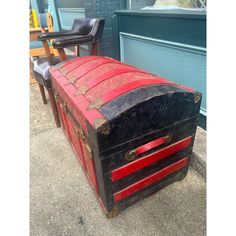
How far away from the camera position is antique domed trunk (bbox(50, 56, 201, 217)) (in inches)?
39.5

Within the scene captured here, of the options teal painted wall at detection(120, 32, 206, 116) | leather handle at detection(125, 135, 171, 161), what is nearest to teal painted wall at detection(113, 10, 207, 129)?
teal painted wall at detection(120, 32, 206, 116)

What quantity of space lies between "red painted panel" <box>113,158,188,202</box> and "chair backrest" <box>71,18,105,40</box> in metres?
1.68

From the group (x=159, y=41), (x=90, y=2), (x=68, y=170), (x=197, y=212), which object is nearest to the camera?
(x=197, y=212)

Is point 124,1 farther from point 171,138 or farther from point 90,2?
point 171,138

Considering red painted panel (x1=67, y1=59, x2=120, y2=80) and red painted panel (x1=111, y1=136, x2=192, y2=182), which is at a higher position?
red painted panel (x1=67, y1=59, x2=120, y2=80)

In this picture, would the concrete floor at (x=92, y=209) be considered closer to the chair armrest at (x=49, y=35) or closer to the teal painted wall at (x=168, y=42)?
the teal painted wall at (x=168, y=42)

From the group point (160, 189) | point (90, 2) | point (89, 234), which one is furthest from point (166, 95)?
point (90, 2)

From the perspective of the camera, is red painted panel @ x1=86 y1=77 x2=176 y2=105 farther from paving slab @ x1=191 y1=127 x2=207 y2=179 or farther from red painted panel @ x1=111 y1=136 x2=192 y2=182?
paving slab @ x1=191 y1=127 x2=207 y2=179

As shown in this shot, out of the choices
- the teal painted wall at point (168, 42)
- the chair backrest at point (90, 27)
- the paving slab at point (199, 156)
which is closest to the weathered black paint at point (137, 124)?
the paving slab at point (199, 156)

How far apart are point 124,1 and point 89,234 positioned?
266 cm

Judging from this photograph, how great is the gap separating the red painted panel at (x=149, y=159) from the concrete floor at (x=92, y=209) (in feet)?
1.31

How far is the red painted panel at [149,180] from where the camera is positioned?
4.12ft

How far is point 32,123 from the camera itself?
255 cm

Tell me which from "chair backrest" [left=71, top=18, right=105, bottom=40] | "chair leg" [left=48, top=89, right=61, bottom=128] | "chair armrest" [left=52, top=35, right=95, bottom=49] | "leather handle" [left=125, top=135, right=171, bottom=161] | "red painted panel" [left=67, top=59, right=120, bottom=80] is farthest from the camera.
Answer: "chair backrest" [left=71, top=18, right=105, bottom=40]
